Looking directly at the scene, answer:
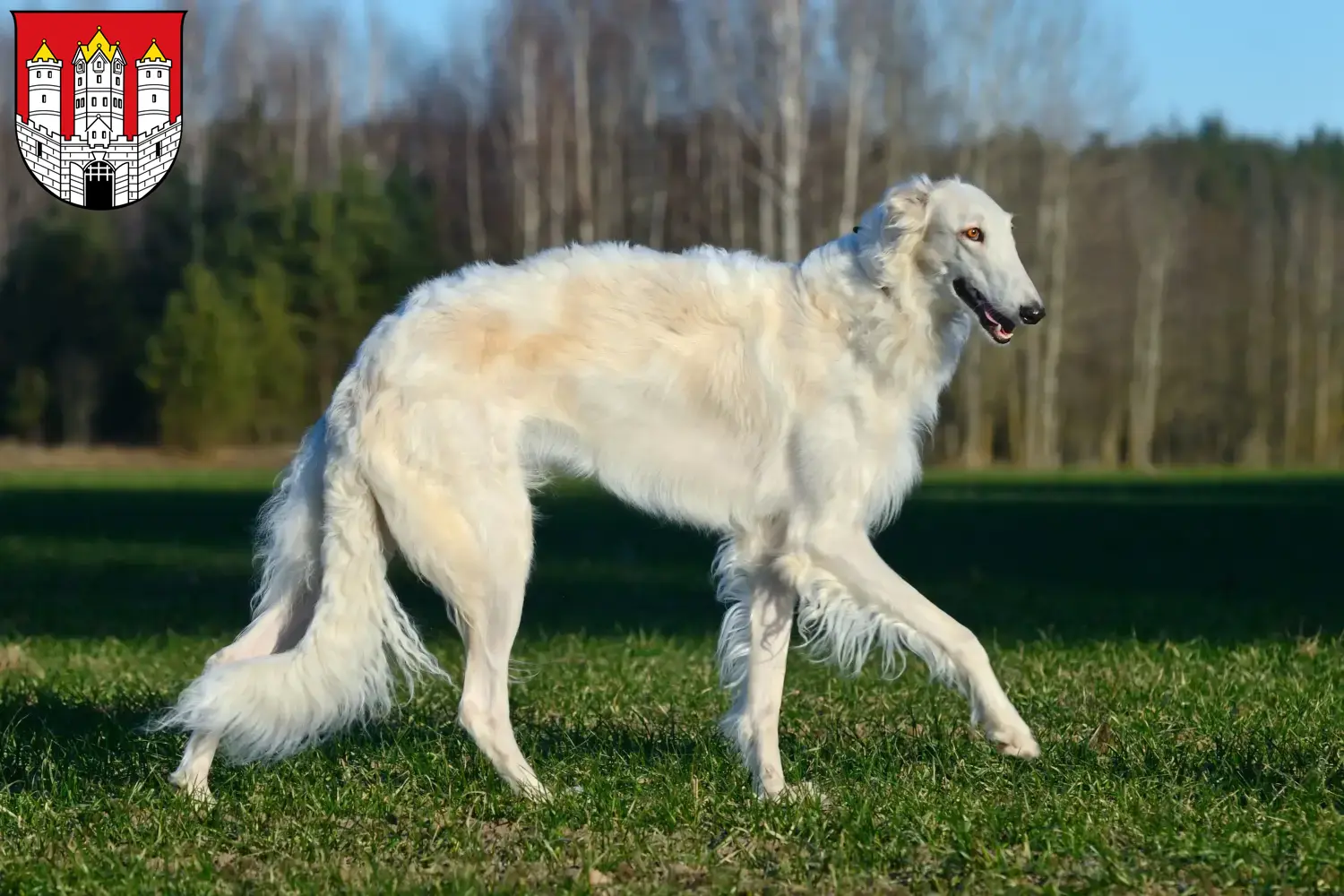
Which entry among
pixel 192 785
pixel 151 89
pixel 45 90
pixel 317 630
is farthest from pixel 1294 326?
pixel 192 785

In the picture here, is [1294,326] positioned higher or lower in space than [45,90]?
lower

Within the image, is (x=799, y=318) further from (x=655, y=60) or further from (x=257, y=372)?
(x=257, y=372)

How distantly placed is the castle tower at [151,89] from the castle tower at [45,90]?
1237 millimetres

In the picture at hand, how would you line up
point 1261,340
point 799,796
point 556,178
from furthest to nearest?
1. point 1261,340
2. point 556,178
3. point 799,796

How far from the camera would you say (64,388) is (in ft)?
131

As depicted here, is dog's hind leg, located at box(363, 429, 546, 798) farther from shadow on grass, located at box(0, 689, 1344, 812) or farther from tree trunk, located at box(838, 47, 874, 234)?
tree trunk, located at box(838, 47, 874, 234)

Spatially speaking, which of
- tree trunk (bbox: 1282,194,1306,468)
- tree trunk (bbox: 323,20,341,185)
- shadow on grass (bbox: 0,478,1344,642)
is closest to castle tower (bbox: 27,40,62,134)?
shadow on grass (bbox: 0,478,1344,642)

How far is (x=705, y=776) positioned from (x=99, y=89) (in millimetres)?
15887

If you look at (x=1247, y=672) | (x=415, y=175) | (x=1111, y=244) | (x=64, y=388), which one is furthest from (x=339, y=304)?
(x=1247, y=672)

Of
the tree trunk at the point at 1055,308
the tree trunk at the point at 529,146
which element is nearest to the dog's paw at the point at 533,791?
the tree trunk at the point at 529,146

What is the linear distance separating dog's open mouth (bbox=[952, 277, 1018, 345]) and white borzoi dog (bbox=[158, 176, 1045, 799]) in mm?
14

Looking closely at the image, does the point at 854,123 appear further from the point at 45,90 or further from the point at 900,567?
the point at 900,567

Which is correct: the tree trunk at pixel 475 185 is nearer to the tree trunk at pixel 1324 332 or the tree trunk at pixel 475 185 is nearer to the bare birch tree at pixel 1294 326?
the bare birch tree at pixel 1294 326

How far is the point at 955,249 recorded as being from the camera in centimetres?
513
